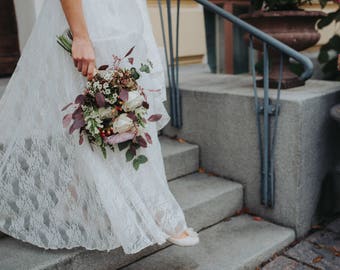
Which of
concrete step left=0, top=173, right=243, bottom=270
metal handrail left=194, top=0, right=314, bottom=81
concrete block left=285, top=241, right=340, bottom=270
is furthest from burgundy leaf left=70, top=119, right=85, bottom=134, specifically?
concrete block left=285, top=241, right=340, bottom=270

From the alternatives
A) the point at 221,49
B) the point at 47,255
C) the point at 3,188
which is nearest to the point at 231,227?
the point at 47,255

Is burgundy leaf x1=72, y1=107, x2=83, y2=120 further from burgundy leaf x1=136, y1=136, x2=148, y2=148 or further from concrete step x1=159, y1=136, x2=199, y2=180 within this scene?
concrete step x1=159, y1=136, x2=199, y2=180

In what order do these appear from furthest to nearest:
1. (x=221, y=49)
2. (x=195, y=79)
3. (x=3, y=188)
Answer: (x=221, y=49)
(x=195, y=79)
(x=3, y=188)

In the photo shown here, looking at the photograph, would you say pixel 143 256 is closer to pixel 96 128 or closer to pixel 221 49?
pixel 96 128

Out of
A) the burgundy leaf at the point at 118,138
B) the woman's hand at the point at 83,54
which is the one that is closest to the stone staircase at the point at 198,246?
the burgundy leaf at the point at 118,138

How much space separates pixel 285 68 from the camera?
2.99 meters

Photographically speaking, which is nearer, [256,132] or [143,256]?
[143,256]

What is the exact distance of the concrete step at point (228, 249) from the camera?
237cm

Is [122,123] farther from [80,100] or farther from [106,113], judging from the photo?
[80,100]

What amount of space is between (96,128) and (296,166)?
4.55 feet

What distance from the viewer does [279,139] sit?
2688mm

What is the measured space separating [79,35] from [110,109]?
1.09 feet

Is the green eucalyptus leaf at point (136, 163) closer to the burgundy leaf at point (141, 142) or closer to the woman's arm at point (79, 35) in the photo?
the burgundy leaf at point (141, 142)

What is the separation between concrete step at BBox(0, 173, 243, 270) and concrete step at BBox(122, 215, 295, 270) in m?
0.07
